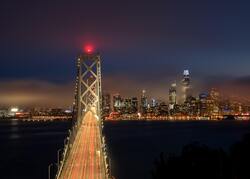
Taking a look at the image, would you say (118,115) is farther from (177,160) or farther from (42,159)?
(177,160)

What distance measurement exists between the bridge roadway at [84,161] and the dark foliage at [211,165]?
291 cm

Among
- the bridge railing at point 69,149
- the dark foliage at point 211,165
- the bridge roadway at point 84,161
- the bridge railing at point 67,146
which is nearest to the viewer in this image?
the dark foliage at point 211,165

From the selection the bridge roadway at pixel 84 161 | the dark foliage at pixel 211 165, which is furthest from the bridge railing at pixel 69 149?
the dark foliage at pixel 211 165

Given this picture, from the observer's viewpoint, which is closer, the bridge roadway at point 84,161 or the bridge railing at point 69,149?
the bridge roadway at point 84,161

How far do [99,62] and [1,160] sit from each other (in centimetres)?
1487

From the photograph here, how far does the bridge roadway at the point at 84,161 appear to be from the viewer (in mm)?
21575

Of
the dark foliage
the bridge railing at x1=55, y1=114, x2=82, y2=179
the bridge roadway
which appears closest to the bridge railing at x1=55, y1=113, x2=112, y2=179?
the bridge railing at x1=55, y1=114, x2=82, y2=179

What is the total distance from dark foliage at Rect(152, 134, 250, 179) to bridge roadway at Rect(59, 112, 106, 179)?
2.91 m

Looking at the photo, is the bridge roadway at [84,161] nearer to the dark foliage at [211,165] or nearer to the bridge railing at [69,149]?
the bridge railing at [69,149]

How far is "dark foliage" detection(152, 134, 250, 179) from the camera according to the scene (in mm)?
17375

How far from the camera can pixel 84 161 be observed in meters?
26.1

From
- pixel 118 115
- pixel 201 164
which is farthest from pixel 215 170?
pixel 118 115

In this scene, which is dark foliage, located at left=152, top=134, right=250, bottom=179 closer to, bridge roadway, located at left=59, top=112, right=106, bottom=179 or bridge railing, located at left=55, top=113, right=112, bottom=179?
bridge railing, located at left=55, top=113, right=112, bottom=179

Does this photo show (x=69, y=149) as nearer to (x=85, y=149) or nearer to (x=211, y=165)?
(x=85, y=149)
